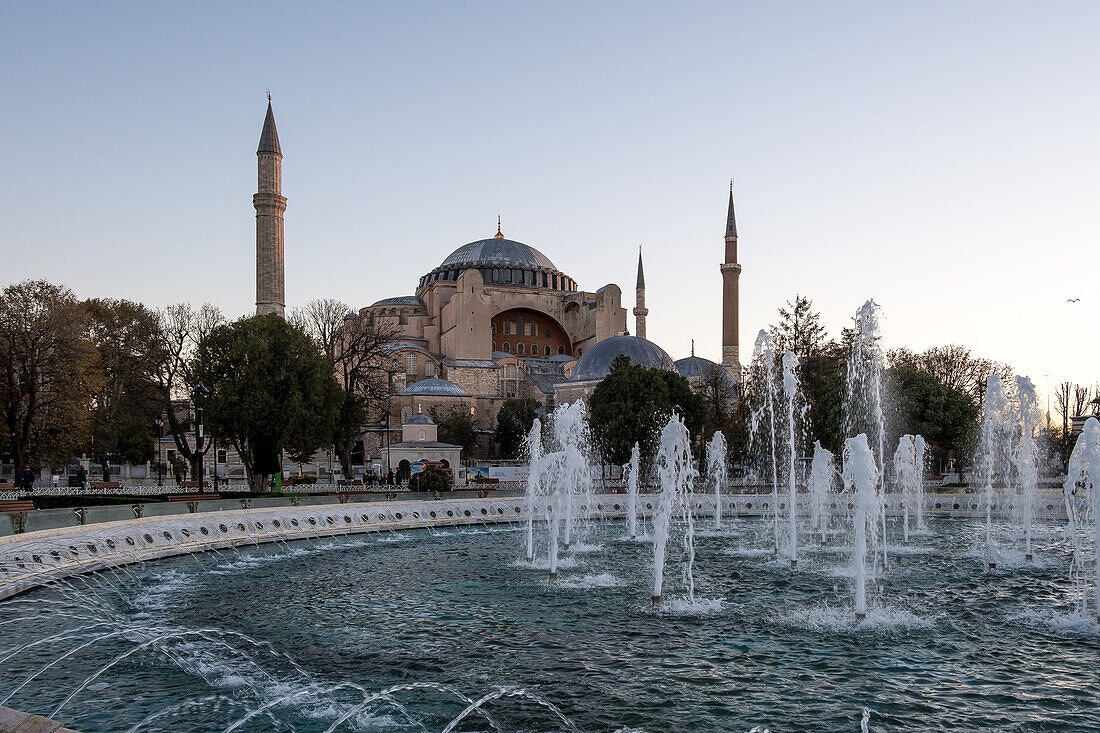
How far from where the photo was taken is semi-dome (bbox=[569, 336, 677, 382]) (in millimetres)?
48625

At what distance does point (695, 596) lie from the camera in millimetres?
9516

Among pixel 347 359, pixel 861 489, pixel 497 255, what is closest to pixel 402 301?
pixel 497 255

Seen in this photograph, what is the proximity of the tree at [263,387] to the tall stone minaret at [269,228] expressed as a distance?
16746 millimetres

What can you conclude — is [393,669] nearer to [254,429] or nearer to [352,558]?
[352,558]

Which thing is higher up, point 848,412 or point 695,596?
point 848,412

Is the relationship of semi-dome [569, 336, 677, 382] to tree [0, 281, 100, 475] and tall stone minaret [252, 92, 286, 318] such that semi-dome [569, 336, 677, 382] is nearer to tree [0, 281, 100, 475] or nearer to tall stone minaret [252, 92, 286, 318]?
tall stone minaret [252, 92, 286, 318]

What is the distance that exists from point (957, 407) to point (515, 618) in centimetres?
2394

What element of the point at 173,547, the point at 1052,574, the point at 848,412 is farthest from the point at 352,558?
the point at 848,412

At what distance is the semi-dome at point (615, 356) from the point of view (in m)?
48.6

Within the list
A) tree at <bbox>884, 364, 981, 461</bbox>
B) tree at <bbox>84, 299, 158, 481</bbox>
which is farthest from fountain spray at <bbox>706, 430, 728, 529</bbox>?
tree at <bbox>84, 299, 158, 481</bbox>

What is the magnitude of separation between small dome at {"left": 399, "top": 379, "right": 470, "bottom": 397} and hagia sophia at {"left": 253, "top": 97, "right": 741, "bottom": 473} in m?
0.07

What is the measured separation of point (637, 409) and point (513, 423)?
1771cm

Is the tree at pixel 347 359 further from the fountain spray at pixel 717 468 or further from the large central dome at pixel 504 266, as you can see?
the large central dome at pixel 504 266

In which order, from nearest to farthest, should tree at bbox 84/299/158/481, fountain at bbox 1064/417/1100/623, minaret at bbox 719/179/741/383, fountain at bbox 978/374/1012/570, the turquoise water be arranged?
1. the turquoise water
2. fountain at bbox 1064/417/1100/623
3. fountain at bbox 978/374/1012/570
4. tree at bbox 84/299/158/481
5. minaret at bbox 719/179/741/383
